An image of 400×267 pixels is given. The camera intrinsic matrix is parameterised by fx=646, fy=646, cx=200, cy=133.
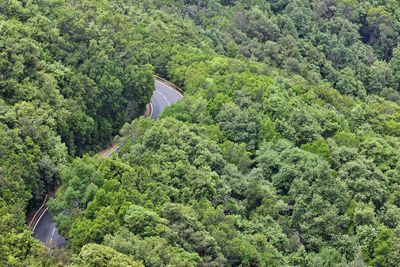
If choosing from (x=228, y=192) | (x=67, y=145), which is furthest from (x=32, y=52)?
(x=228, y=192)

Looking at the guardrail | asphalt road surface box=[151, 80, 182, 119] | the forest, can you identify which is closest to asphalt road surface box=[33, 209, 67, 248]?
the forest

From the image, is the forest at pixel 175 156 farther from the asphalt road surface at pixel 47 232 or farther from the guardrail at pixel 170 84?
the asphalt road surface at pixel 47 232

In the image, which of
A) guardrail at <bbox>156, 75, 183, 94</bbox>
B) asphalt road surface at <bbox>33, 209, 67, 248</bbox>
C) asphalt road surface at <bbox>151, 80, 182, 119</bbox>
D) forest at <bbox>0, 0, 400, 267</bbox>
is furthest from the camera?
guardrail at <bbox>156, 75, 183, 94</bbox>

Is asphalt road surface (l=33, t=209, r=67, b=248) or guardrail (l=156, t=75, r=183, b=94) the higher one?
guardrail (l=156, t=75, r=183, b=94)

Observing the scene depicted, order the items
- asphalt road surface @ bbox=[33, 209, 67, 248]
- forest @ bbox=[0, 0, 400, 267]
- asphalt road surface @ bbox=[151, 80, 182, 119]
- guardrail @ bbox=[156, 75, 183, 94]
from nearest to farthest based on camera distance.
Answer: forest @ bbox=[0, 0, 400, 267], asphalt road surface @ bbox=[33, 209, 67, 248], asphalt road surface @ bbox=[151, 80, 182, 119], guardrail @ bbox=[156, 75, 183, 94]

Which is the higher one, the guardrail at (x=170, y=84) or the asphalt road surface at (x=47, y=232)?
the guardrail at (x=170, y=84)

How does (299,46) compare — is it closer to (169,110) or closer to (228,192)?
(169,110)

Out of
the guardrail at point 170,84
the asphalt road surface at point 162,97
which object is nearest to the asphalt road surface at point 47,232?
the asphalt road surface at point 162,97

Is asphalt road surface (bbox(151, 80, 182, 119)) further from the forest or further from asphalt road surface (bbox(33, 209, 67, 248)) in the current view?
asphalt road surface (bbox(33, 209, 67, 248))
